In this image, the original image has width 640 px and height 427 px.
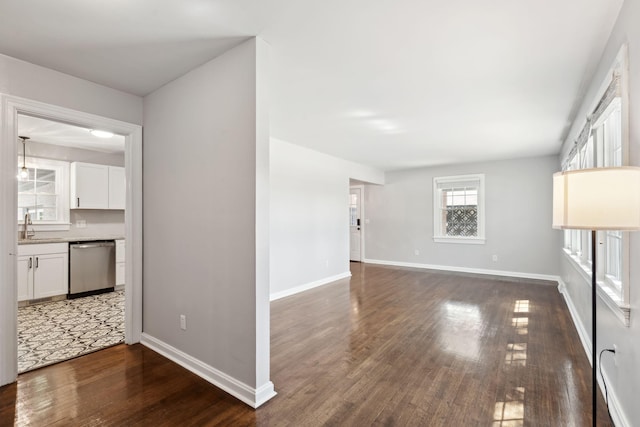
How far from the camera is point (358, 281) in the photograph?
6.02m

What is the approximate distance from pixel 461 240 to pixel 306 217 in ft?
12.7

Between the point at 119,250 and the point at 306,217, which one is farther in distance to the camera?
the point at 306,217

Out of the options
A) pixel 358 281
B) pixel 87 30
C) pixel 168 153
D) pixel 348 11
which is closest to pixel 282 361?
pixel 168 153

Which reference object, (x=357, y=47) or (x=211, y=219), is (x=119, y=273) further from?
(x=357, y=47)

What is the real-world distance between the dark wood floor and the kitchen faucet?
3.20m

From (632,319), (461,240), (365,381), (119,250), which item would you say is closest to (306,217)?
(119,250)

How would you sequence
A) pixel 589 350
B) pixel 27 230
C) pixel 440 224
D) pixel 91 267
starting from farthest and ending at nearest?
pixel 440 224 → pixel 91 267 → pixel 27 230 → pixel 589 350

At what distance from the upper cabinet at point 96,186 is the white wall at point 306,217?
8.94 ft

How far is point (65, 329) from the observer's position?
11.3ft

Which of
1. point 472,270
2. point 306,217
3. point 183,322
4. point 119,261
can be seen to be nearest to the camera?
point 183,322

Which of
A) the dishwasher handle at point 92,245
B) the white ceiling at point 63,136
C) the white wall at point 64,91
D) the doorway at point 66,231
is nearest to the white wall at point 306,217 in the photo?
the white wall at point 64,91

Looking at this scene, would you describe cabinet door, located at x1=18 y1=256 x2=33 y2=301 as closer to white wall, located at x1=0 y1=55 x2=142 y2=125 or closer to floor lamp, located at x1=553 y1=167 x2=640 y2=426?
white wall, located at x1=0 y1=55 x2=142 y2=125

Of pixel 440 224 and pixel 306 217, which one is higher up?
pixel 306 217

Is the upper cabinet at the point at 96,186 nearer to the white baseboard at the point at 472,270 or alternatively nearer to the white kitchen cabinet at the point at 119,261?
the white kitchen cabinet at the point at 119,261
